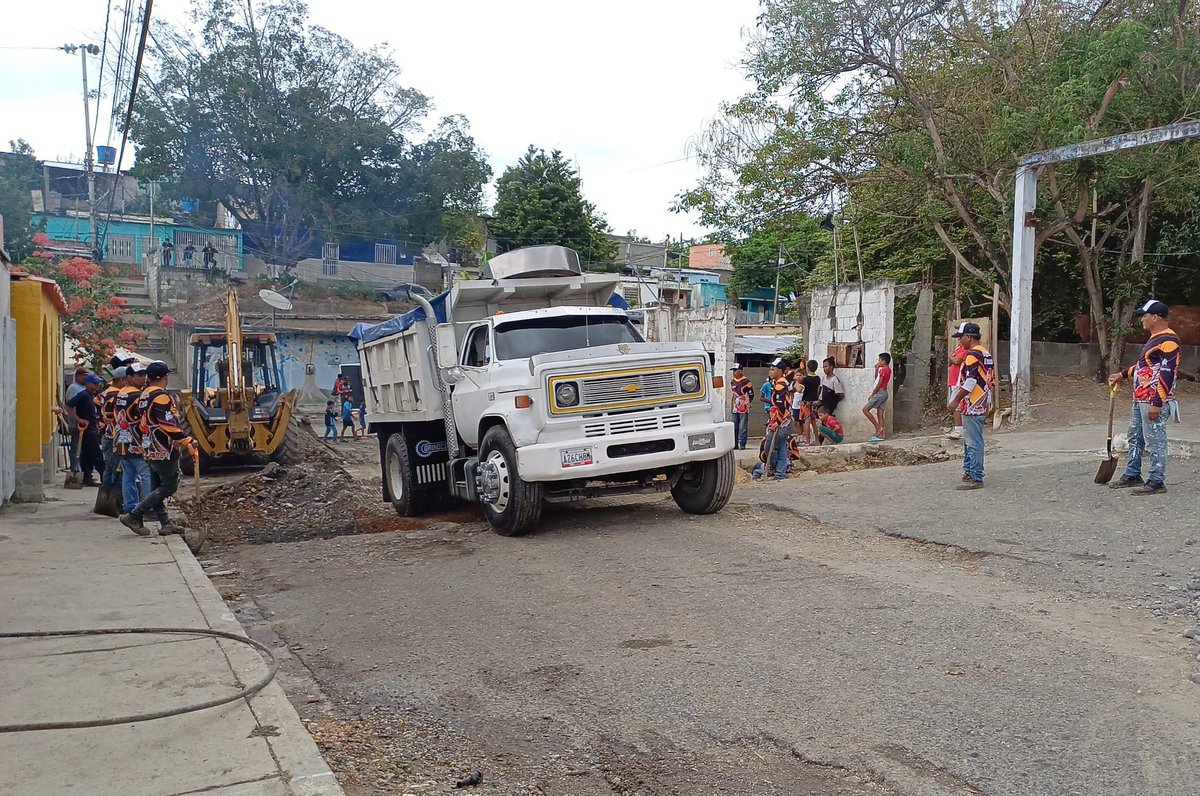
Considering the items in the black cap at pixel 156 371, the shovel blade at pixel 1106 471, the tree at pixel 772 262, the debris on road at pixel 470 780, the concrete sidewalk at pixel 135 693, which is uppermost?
the tree at pixel 772 262

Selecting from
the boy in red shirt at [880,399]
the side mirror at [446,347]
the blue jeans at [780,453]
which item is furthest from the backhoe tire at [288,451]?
the boy in red shirt at [880,399]

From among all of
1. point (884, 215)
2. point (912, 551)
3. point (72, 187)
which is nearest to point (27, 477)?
point (912, 551)

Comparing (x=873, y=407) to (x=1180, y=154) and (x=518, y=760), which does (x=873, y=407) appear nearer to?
(x=1180, y=154)

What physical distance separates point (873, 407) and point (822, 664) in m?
12.8

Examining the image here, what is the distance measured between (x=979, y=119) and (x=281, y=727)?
16.1 metres

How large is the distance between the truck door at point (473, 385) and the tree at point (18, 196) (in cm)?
2017

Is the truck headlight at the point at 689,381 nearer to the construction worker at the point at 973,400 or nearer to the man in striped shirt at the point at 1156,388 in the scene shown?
the construction worker at the point at 973,400

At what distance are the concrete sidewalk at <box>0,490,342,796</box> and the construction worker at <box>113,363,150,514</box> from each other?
1.39 meters

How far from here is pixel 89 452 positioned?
1555cm

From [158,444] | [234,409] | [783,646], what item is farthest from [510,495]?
[234,409]

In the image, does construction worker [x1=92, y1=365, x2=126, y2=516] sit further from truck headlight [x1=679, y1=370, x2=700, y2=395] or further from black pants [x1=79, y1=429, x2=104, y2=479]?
truck headlight [x1=679, y1=370, x2=700, y2=395]

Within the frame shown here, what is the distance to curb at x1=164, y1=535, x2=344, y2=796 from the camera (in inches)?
156

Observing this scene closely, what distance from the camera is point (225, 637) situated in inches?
242

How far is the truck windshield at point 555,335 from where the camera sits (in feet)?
33.3
